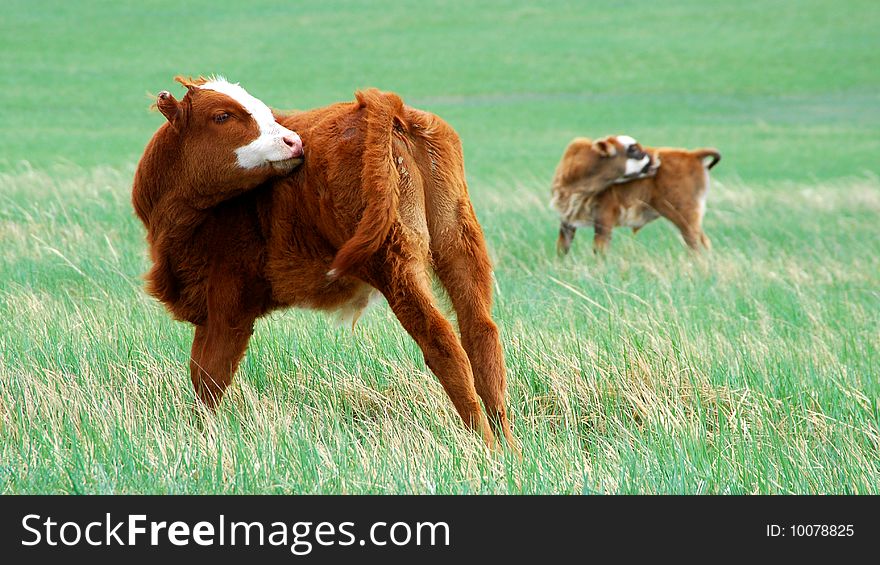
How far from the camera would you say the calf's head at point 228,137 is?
154 inches

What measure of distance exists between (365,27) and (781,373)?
41.4m

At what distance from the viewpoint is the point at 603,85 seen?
36656mm

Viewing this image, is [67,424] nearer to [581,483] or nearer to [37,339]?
[37,339]

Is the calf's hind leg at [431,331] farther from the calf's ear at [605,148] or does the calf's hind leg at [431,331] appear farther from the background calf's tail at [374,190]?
the calf's ear at [605,148]

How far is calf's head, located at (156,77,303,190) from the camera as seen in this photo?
3.91 metres

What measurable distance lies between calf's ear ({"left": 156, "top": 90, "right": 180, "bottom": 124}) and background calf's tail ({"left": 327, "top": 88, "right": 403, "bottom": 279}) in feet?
2.38

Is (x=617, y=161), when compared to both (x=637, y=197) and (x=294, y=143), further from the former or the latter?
(x=294, y=143)

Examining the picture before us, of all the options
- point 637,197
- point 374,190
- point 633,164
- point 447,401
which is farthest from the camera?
point 637,197

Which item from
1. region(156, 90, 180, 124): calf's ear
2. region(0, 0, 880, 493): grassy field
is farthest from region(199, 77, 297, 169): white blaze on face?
region(0, 0, 880, 493): grassy field

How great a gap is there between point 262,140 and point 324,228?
0.40 m

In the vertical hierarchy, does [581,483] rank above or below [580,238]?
above

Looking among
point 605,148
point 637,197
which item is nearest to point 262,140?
point 605,148

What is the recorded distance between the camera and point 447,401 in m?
4.50

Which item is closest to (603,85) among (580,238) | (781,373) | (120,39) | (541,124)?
(541,124)
